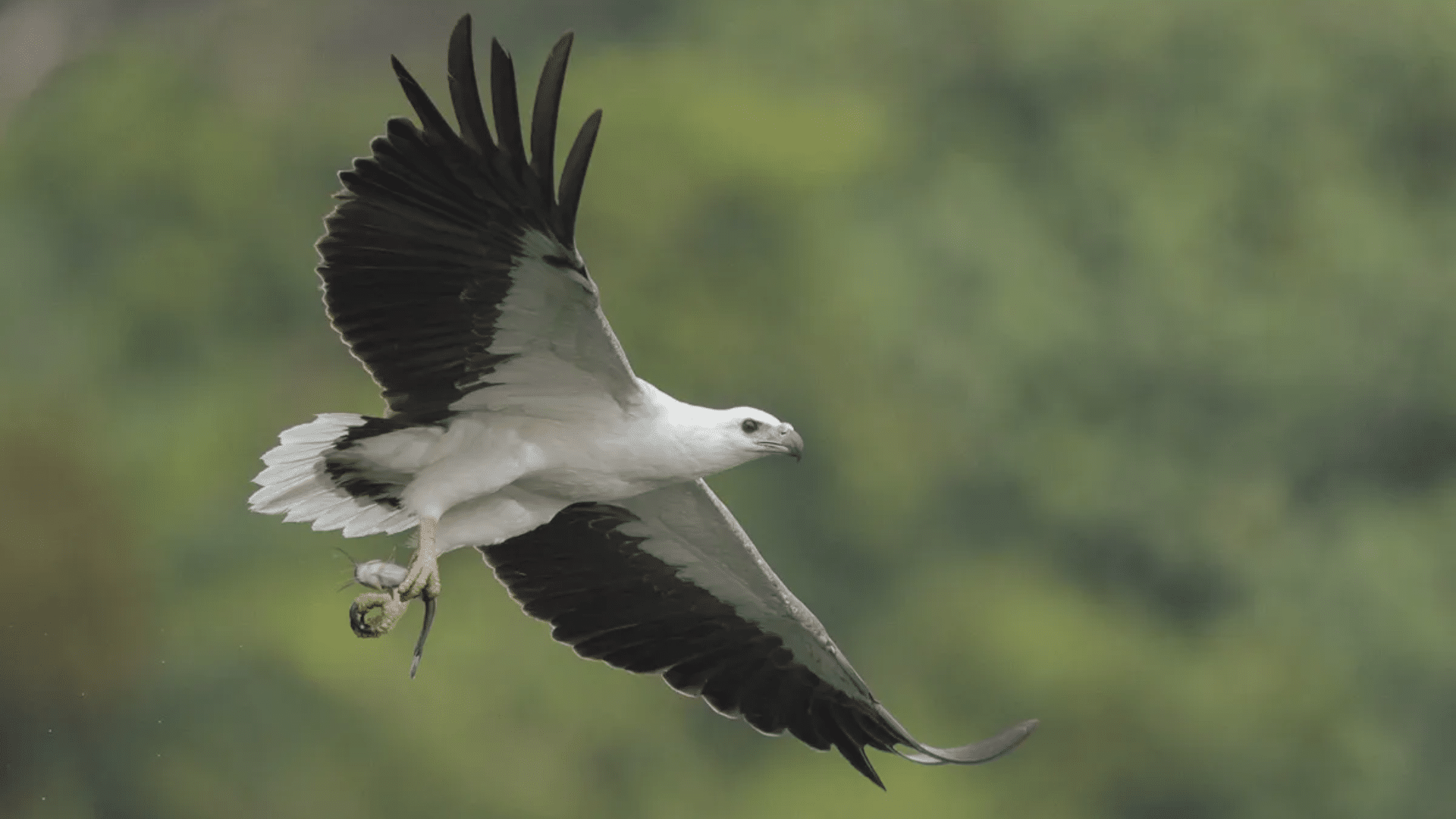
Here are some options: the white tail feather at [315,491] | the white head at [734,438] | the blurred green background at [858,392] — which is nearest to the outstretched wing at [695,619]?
the white tail feather at [315,491]

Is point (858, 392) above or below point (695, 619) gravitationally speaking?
below

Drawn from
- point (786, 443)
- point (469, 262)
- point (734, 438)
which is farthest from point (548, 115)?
point (786, 443)

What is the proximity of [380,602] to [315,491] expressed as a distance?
0.64 meters

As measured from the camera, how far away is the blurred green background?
20000 millimetres

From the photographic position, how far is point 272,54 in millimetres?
26438

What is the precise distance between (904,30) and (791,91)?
212 cm

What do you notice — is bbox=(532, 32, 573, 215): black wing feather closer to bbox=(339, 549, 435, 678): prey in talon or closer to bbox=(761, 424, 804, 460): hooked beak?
bbox=(761, 424, 804, 460): hooked beak

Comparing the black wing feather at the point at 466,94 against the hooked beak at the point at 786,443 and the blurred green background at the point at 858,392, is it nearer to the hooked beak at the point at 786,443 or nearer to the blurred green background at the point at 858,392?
the hooked beak at the point at 786,443

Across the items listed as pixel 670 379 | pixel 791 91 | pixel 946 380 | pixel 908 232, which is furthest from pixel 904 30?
pixel 670 379

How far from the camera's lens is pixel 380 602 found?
6.87m

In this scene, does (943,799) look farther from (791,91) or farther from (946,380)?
(791,91)

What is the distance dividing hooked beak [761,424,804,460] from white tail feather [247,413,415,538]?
Answer: 155 cm

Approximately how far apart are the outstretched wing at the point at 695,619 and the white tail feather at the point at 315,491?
89 cm

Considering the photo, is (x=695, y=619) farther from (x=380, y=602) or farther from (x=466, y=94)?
(x=466, y=94)
